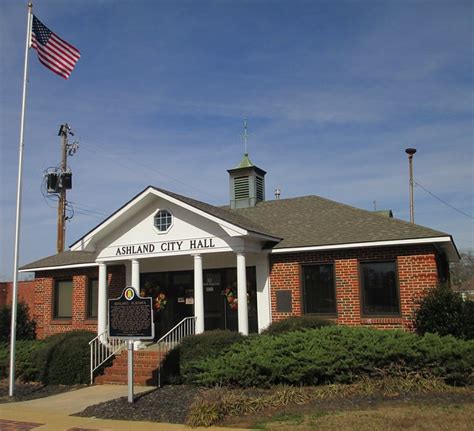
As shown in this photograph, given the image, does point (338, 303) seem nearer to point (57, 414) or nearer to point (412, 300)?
point (412, 300)

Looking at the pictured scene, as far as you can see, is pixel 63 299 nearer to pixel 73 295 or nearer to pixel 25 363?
pixel 73 295

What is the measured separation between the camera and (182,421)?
26.9ft

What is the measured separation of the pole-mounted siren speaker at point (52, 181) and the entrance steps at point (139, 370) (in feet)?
51.5

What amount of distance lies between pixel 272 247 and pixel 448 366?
642 cm

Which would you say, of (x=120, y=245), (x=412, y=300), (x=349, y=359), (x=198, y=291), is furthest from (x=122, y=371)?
(x=412, y=300)

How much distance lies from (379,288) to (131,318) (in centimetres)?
680

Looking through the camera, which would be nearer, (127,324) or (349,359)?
(349,359)

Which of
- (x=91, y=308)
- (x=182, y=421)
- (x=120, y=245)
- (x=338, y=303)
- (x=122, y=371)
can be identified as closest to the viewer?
(x=182, y=421)

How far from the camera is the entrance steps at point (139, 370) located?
1218 centimetres

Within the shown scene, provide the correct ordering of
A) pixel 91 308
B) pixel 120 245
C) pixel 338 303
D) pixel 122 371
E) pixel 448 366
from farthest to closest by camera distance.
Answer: pixel 91 308
pixel 120 245
pixel 338 303
pixel 122 371
pixel 448 366

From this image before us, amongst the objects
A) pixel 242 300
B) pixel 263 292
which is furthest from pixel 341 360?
pixel 263 292

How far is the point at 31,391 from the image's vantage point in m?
12.3

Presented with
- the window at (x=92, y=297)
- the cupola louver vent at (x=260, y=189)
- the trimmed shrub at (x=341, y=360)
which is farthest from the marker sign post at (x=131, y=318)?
the cupola louver vent at (x=260, y=189)

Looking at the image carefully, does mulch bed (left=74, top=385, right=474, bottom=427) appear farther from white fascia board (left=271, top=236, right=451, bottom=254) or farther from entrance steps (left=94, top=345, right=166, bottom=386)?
white fascia board (left=271, top=236, right=451, bottom=254)
